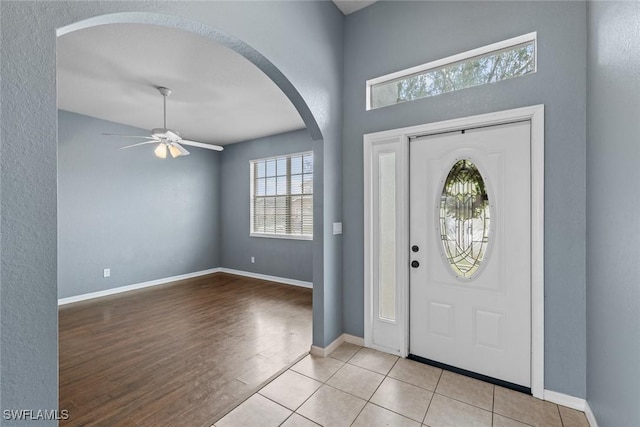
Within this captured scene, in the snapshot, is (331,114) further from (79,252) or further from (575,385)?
(79,252)

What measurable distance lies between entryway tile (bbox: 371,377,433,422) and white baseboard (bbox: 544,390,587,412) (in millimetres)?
795

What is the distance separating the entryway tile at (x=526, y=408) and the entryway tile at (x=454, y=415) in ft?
0.46

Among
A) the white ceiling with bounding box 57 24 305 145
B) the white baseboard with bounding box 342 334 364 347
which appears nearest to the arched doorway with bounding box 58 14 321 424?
the white ceiling with bounding box 57 24 305 145

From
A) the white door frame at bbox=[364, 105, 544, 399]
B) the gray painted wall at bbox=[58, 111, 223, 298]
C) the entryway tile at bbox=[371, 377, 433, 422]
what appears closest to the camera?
the entryway tile at bbox=[371, 377, 433, 422]

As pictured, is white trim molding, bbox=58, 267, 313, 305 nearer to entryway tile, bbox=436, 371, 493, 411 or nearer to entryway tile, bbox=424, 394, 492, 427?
entryway tile, bbox=436, 371, 493, 411

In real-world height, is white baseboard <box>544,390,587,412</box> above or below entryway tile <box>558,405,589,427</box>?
above

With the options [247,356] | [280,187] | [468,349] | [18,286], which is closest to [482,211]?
[468,349]

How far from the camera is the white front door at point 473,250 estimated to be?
6.95 feet

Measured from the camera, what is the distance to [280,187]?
5730mm

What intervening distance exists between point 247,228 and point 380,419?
4.84 metres

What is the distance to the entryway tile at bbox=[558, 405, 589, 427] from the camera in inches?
70.4

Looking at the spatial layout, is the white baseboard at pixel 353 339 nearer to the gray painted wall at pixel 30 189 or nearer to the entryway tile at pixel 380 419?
the entryway tile at pixel 380 419

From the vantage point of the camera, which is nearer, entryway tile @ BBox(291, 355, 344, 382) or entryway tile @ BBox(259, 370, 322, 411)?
entryway tile @ BBox(259, 370, 322, 411)

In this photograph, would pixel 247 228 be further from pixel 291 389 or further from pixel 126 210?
pixel 291 389
